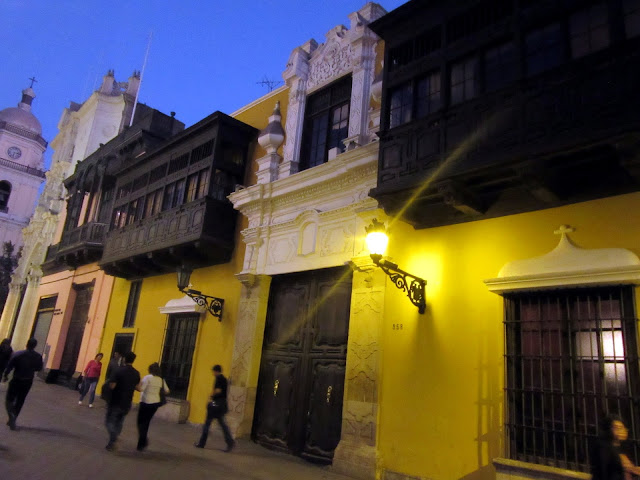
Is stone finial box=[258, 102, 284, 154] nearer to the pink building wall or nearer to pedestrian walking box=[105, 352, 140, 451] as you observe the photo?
pedestrian walking box=[105, 352, 140, 451]

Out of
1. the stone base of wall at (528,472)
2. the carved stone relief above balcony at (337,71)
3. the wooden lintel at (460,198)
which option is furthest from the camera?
the carved stone relief above balcony at (337,71)

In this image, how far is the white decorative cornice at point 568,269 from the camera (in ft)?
18.5

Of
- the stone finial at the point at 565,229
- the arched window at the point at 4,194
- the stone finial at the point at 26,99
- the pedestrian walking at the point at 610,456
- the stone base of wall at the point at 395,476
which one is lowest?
the stone base of wall at the point at 395,476

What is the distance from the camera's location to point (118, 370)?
7.57 meters

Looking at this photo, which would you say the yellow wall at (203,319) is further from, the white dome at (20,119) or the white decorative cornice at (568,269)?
the white dome at (20,119)

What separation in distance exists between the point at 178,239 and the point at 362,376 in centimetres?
636

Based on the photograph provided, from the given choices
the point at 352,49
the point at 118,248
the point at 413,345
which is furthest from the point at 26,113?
the point at 413,345

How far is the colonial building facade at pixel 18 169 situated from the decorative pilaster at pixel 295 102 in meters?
34.9

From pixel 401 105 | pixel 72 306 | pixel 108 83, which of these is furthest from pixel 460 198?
pixel 108 83

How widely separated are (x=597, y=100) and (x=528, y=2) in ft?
7.33

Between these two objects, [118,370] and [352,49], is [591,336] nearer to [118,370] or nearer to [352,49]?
[118,370]

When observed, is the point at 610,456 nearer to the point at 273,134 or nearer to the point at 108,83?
the point at 273,134

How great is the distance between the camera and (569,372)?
5.87m

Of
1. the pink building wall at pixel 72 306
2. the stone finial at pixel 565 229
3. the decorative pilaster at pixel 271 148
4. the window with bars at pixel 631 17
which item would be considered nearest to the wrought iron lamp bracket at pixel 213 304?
the decorative pilaster at pixel 271 148
